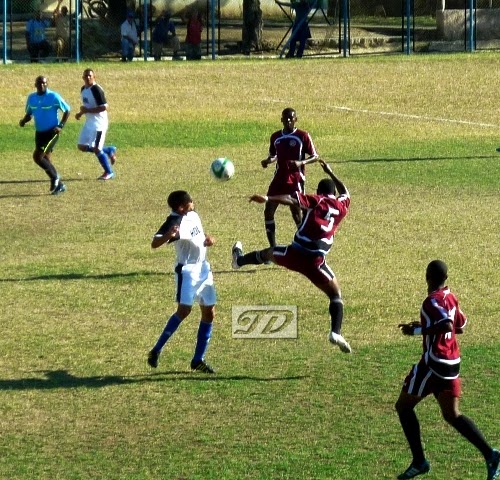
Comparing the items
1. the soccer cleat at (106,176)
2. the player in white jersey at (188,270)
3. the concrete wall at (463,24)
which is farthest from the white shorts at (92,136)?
the concrete wall at (463,24)

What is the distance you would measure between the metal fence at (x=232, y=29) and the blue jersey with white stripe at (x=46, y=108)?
19.1m

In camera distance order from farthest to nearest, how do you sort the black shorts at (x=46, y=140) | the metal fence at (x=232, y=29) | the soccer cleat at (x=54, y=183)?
the metal fence at (x=232, y=29), the soccer cleat at (x=54, y=183), the black shorts at (x=46, y=140)

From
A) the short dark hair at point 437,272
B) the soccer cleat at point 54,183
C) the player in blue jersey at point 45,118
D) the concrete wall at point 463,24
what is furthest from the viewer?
the concrete wall at point 463,24

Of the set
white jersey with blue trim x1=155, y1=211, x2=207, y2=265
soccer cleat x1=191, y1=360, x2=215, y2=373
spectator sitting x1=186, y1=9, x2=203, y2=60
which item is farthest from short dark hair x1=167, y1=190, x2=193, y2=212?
spectator sitting x1=186, y1=9, x2=203, y2=60

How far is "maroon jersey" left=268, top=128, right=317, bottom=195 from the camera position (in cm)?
1767

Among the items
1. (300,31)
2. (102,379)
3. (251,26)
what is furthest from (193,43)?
(102,379)

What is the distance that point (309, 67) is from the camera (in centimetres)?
4219

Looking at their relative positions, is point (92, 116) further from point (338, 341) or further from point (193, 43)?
point (193, 43)

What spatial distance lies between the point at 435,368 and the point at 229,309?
18.5ft

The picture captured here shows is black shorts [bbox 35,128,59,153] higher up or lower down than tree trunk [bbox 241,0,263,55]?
lower down

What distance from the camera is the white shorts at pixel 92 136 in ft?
81.1

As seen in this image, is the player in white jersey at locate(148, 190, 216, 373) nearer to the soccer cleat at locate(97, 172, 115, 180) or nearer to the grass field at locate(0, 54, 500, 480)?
the grass field at locate(0, 54, 500, 480)

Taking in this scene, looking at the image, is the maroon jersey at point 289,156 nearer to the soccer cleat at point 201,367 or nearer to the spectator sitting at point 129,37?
the soccer cleat at point 201,367

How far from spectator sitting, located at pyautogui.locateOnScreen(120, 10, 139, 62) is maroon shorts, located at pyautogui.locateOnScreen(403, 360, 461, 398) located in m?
34.9
